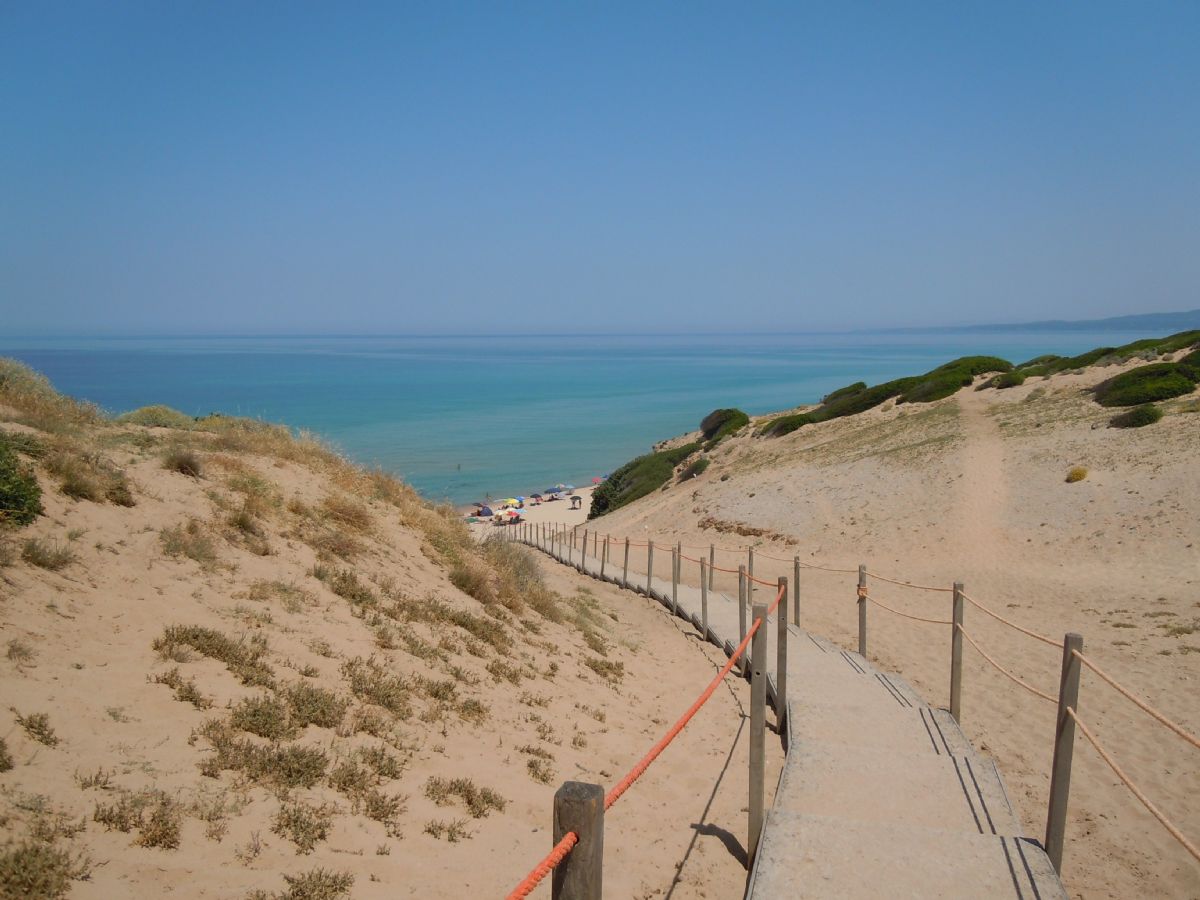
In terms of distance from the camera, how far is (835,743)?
23.2 feet

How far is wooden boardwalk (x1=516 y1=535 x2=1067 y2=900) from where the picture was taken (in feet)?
15.0

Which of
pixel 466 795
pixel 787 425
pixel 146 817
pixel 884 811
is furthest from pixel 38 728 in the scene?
pixel 787 425

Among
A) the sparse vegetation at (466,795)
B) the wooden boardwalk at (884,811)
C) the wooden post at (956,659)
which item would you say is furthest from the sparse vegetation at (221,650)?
the wooden post at (956,659)

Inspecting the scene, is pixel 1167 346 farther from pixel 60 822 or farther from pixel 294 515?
pixel 60 822

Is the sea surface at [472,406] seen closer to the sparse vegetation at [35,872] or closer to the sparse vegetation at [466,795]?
the sparse vegetation at [466,795]

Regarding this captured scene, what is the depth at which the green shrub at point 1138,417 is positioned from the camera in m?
24.8

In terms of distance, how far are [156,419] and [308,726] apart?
34.9 feet

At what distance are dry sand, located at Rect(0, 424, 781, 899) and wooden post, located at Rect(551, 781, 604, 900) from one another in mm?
1895

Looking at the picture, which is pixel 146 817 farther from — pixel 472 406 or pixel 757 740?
pixel 472 406

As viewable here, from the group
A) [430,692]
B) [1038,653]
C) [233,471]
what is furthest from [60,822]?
[1038,653]

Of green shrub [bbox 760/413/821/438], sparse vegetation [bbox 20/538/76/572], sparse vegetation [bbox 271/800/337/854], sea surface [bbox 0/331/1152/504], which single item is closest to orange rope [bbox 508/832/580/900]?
sparse vegetation [bbox 271/800/337/854]

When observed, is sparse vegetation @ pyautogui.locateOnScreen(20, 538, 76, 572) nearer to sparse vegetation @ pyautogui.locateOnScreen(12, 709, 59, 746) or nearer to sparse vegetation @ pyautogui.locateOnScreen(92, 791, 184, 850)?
sparse vegetation @ pyautogui.locateOnScreen(12, 709, 59, 746)

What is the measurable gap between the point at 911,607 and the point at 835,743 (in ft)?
32.1

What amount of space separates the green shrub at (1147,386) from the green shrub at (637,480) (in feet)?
61.6
